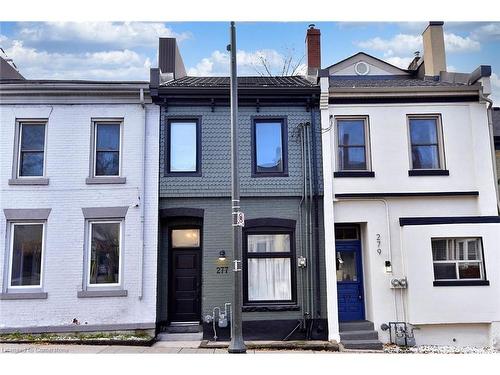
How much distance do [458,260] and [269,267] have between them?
464 cm

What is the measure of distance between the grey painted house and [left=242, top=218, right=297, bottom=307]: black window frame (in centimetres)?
3

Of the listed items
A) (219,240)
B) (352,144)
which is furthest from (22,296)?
(352,144)

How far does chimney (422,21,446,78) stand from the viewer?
14.0 m

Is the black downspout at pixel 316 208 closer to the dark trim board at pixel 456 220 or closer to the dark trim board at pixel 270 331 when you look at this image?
the dark trim board at pixel 270 331

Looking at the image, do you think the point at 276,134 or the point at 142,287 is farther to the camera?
the point at 276,134

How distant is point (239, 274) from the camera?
7.98 metres

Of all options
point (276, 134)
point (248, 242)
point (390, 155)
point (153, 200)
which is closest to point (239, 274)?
point (248, 242)

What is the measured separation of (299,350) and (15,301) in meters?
6.81

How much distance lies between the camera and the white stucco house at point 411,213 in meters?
10.3

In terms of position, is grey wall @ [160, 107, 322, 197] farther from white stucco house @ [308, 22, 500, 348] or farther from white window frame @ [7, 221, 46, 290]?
white window frame @ [7, 221, 46, 290]

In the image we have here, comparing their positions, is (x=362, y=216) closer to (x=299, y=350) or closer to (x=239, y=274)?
(x=299, y=350)

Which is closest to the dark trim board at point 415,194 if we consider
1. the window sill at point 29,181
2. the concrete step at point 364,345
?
the concrete step at point 364,345

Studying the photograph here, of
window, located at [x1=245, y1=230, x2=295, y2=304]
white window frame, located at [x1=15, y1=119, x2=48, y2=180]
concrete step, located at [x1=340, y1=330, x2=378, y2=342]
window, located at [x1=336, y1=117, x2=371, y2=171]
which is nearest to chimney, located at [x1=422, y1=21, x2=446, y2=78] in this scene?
window, located at [x1=336, y1=117, x2=371, y2=171]

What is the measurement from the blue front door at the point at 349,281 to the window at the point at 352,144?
2037 millimetres
